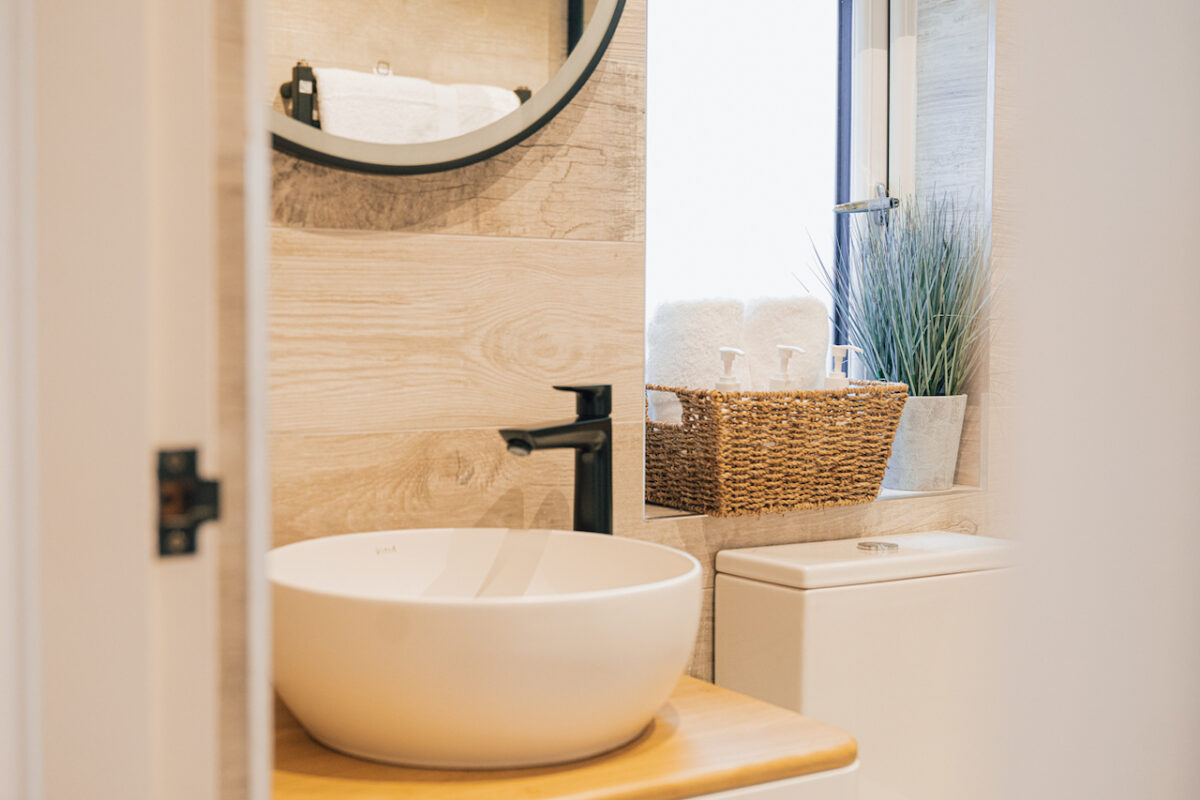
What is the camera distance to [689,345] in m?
1.29

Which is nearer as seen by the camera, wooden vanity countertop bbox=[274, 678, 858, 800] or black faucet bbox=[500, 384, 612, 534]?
wooden vanity countertop bbox=[274, 678, 858, 800]

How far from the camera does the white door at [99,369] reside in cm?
43

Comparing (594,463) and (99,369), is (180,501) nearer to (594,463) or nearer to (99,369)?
(99,369)

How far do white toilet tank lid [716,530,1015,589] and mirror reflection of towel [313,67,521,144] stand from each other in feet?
2.06

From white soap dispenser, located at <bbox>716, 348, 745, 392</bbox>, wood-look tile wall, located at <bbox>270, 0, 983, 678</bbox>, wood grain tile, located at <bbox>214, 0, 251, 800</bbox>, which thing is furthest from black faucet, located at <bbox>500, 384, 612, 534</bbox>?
wood grain tile, located at <bbox>214, 0, 251, 800</bbox>

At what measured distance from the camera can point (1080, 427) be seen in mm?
178

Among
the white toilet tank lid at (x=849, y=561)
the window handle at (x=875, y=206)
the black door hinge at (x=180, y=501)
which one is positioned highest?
the window handle at (x=875, y=206)

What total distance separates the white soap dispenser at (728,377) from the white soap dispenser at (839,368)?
169 mm

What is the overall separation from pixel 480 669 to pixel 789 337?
784 mm

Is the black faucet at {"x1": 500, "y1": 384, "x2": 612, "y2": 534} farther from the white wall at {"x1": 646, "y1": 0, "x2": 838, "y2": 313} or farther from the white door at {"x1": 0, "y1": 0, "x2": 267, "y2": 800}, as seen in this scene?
the white door at {"x1": 0, "y1": 0, "x2": 267, "y2": 800}

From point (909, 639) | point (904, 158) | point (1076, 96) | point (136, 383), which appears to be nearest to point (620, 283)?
point (909, 639)

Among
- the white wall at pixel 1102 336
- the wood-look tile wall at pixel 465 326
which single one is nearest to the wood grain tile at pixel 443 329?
the wood-look tile wall at pixel 465 326

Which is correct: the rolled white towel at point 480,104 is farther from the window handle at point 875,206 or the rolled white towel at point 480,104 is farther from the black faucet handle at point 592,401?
the window handle at point 875,206

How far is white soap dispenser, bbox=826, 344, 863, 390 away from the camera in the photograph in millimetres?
1344
